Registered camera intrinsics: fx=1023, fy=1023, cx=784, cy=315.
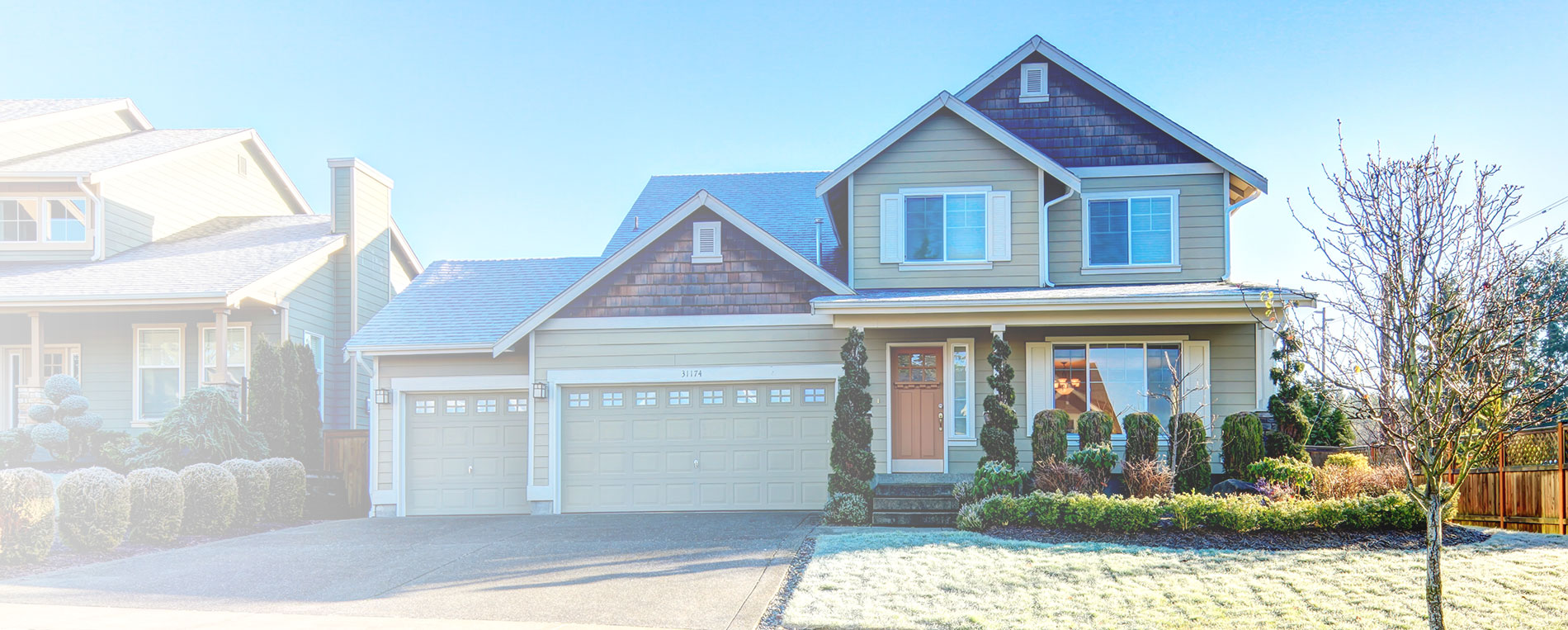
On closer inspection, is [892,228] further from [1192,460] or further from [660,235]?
[1192,460]

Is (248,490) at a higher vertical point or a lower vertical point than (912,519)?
higher

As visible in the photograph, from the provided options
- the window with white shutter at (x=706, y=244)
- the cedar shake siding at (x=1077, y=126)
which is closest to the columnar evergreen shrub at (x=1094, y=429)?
the cedar shake siding at (x=1077, y=126)

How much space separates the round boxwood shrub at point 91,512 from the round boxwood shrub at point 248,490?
79.8 inches

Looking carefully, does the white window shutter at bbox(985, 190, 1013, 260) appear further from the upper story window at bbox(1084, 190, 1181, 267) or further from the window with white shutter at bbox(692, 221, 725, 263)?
the window with white shutter at bbox(692, 221, 725, 263)

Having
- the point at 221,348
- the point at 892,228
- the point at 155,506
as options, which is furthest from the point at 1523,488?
the point at 221,348

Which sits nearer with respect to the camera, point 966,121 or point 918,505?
point 918,505

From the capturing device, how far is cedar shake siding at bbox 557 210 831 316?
14.6 m

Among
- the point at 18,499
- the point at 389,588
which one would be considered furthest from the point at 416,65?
the point at 389,588

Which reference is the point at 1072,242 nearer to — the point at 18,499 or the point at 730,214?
the point at 730,214

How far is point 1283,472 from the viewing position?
1159cm

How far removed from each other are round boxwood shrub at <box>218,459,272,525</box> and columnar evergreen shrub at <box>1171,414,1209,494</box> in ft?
39.0

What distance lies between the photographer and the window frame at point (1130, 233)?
14883 millimetres

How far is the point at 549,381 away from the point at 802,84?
675 centimetres

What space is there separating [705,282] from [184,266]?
9.89 metres
